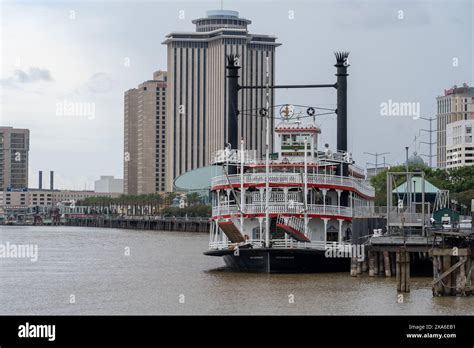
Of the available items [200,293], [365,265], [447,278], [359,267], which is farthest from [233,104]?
[447,278]

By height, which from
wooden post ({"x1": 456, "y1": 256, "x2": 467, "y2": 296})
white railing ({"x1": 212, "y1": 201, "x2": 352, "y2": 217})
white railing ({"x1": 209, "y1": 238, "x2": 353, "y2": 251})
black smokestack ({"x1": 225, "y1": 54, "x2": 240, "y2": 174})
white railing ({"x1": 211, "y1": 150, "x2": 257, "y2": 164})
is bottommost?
wooden post ({"x1": 456, "y1": 256, "x2": 467, "y2": 296})

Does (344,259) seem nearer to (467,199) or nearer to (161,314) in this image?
(161,314)

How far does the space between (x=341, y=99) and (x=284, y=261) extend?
14768mm

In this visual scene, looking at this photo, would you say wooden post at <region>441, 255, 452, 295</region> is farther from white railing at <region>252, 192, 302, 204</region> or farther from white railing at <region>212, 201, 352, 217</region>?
white railing at <region>252, 192, 302, 204</region>

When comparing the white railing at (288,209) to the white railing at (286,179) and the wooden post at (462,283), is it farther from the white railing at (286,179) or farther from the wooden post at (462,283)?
the wooden post at (462,283)

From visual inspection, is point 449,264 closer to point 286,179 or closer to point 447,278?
point 447,278

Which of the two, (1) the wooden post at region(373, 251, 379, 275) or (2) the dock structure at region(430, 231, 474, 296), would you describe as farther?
(1) the wooden post at region(373, 251, 379, 275)

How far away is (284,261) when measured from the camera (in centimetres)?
6450

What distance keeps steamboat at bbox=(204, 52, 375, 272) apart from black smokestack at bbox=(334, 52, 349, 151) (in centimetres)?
257

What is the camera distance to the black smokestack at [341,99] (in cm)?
7519

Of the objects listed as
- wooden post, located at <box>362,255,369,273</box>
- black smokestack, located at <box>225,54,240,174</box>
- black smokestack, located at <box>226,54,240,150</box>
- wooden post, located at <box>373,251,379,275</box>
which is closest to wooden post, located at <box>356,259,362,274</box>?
wooden post, located at <box>362,255,369,273</box>

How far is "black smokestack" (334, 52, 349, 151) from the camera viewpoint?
75.2 metres
